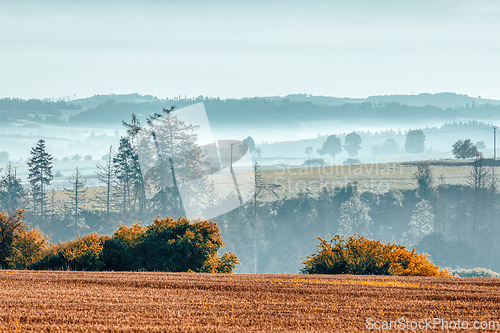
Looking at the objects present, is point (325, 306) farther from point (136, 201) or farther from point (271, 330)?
point (136, 201)

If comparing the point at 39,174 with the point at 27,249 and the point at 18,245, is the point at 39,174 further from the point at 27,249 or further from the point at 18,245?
the point at 27,249

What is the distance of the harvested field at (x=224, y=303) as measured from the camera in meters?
17.7

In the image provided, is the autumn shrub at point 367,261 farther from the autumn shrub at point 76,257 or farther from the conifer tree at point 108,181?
the conifer tree at point 108,181

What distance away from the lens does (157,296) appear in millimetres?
22719

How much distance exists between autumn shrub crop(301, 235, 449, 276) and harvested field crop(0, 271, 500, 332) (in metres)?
8.80

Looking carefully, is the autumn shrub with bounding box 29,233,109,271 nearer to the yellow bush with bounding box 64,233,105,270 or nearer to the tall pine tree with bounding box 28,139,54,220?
the yellow bush with bounding box 64,233,105,270

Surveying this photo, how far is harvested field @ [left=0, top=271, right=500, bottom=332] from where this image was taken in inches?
697

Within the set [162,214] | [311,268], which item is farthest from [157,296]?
[162,214]

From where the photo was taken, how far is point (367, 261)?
38.2m

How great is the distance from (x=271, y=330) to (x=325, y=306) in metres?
4.37

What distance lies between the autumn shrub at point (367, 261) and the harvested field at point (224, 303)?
880 centimetres

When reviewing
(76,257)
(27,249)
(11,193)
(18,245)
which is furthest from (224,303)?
(11,193)

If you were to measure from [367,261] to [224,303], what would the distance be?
19.0 m

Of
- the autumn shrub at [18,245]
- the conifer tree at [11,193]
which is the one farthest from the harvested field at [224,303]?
the conifer tree at [11,193]
